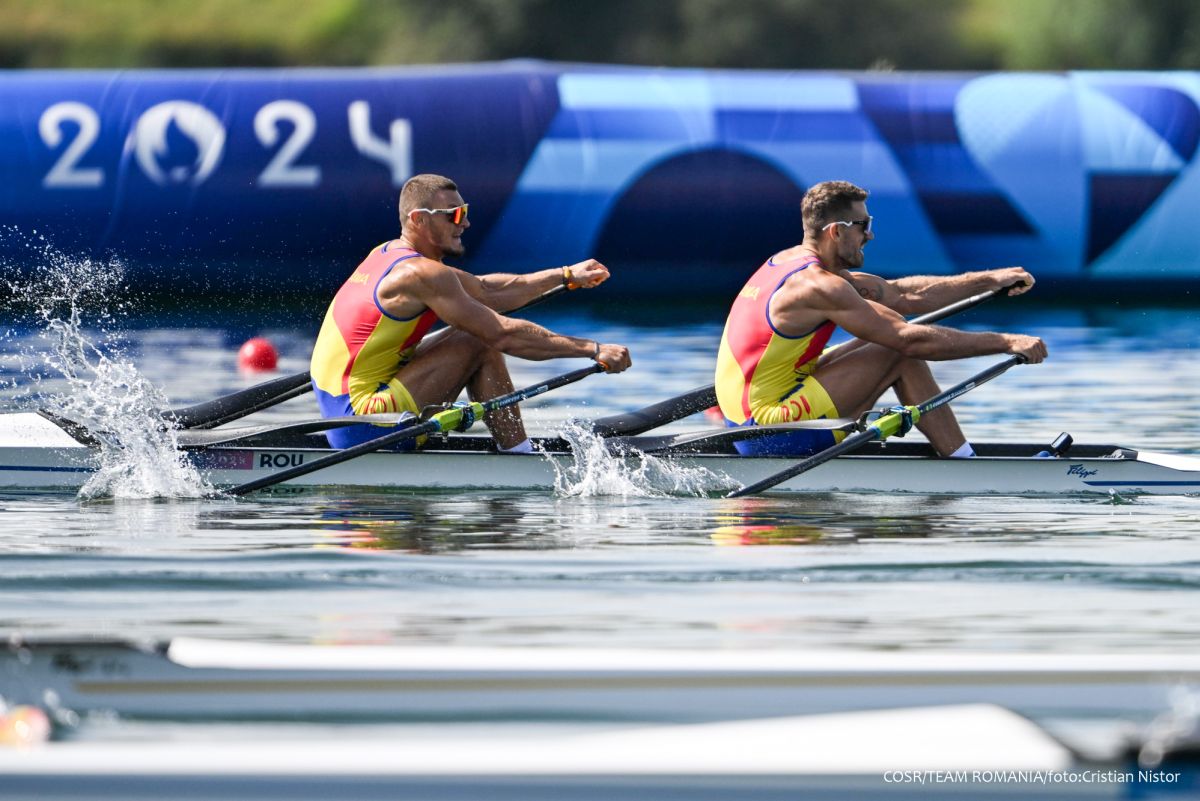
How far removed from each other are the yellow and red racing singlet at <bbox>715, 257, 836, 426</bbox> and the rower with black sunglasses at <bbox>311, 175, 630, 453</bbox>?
592 millimetres

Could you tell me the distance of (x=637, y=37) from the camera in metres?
44.0

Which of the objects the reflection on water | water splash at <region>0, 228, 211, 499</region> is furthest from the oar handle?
water splash at <region>0, 228, 211, 499</region>

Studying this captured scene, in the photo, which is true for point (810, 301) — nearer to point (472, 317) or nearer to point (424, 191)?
point (472, 317)

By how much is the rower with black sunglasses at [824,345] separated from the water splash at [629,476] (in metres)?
0.33

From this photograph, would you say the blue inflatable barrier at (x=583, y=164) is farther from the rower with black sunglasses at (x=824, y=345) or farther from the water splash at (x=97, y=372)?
the rower with black sunglasses at (x=824, y=345)

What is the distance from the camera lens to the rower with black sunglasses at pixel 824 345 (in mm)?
9453

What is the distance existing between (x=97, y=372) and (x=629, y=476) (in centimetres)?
288

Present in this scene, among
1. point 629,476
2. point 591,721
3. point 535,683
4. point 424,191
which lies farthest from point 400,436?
point 591,721

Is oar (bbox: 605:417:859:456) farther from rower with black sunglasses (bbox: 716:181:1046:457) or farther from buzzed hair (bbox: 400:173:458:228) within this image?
buzzed hair (bbox: 400:173:458:228)

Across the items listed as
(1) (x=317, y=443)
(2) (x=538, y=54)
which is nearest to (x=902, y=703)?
(1) (x=317, y=443)

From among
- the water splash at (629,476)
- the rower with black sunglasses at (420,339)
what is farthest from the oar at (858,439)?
the rower with black sunglasses at (420,339)

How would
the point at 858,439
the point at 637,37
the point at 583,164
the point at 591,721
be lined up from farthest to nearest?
the point at 637,37 < the point at 583,164 < the point at 858,439 < the point at 591,721

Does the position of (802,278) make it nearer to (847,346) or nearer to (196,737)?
(847,346)

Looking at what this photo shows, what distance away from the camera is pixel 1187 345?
1905 centimetres
